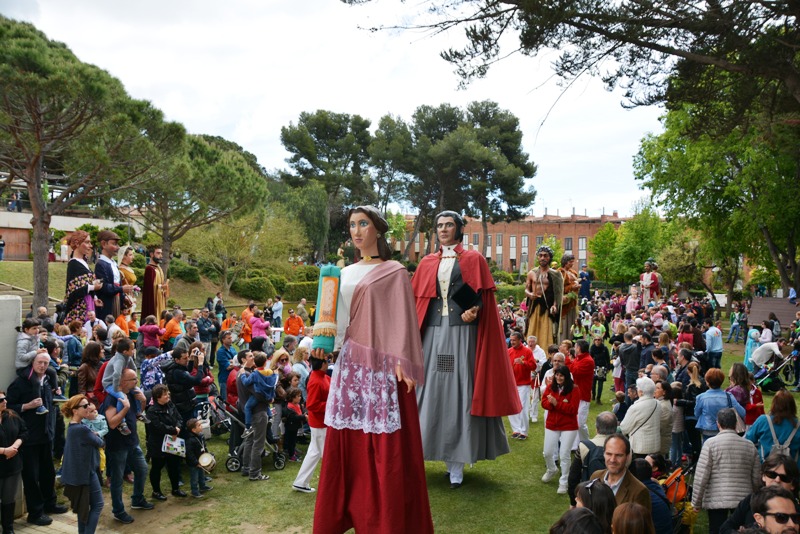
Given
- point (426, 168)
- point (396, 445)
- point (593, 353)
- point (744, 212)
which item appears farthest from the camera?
point (426, 168)

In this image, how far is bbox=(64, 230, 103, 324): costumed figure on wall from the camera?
9.12m

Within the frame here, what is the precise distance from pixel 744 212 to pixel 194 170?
21.6 m

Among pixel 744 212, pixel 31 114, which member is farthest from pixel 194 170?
pixel 744 212

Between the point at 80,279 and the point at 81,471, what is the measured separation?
4151 millimetres

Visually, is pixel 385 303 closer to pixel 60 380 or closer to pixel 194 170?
pixel 60 380

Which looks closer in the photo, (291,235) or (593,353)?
(593,353)

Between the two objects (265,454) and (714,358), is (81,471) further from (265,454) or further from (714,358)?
(714,358)

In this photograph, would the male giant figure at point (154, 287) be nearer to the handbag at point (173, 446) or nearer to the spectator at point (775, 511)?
the handbag at point (173, 446)

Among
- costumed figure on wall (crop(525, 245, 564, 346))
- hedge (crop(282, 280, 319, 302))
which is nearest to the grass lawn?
costumed figure on wall (crop(525, 245, 564, 346))

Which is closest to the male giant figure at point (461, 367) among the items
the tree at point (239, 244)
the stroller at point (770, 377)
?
the stroller at point (770, 377)

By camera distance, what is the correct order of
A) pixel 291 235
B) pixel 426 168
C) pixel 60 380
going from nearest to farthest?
pixel 60 380
pixel 291 235
pixel 426 168

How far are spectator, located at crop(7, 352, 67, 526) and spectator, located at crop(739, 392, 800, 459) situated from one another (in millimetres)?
7161

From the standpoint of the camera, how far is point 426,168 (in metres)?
46.1

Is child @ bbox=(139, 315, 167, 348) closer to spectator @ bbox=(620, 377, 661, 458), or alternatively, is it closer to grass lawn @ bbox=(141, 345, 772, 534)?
grass lawn @ bbox=(141, 345, 772, 534)
